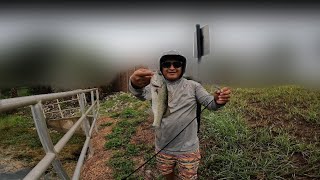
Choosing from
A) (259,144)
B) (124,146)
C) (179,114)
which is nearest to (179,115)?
(179,114)

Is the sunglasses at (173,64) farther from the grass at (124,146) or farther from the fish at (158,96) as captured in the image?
the grass at (124,146)

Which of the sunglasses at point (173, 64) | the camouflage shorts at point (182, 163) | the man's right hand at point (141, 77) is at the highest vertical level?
the sunglasses at point (173, 64)

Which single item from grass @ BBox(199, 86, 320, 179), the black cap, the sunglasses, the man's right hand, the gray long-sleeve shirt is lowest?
grass @ BBox(199, 86, 320, 179)

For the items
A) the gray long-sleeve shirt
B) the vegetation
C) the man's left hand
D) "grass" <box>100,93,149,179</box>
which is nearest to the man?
the gray long-sleeve shirt

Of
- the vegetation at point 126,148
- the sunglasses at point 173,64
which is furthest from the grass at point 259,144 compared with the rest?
the sunglasses at point 173,64

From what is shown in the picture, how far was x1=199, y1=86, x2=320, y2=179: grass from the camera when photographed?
385cm

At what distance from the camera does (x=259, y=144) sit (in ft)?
15.1

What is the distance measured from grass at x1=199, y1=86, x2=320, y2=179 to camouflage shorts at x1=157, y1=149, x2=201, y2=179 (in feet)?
4.47

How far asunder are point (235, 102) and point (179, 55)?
5.31m

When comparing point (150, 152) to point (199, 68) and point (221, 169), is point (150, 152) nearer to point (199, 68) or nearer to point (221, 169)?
point (221, 169)

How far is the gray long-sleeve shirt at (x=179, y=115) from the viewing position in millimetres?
2555

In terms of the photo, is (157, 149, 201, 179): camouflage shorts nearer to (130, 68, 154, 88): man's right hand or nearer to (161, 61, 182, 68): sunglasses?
(130, 68, 154, 88): man's right hand

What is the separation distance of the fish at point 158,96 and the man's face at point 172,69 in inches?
6.9

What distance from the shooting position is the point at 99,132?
7137 mm
